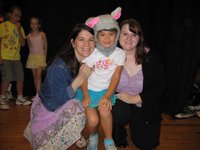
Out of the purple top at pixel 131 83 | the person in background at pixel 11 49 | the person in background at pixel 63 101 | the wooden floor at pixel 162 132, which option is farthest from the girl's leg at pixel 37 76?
the purple top at pixel 131 83

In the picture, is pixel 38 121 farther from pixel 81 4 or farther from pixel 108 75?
pixel 81 4

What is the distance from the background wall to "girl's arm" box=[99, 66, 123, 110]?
1110 millimetres

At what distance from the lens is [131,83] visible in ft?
6.90

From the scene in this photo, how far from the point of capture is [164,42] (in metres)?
3.10

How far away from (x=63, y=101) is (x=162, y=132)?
1.19 m

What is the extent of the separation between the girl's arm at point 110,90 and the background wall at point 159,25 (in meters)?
1.11

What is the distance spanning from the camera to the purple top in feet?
6.85

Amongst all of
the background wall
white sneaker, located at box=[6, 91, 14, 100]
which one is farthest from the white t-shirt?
white sneaker, located at box=[6, 91, 14, 100]

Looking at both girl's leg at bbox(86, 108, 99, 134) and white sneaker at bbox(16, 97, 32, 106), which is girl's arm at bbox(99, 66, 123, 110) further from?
white sneaker at bbox(16, 97, 32, 106)

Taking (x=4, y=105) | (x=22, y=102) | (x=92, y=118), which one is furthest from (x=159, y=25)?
(x=4, y=105)

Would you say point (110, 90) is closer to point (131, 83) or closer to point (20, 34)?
point (131, 83)

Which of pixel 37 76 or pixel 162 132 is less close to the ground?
pixel 37 76

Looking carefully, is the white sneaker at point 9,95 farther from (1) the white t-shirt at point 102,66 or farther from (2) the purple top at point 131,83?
(2) the purple top at point 131,83

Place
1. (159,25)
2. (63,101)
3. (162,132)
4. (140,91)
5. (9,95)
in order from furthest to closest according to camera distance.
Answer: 1. (9,95)
2. (159,25)
3. (162,132)
4. (140,91)
5. (63,101)
